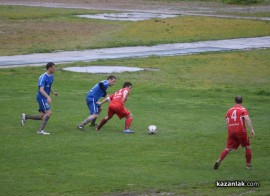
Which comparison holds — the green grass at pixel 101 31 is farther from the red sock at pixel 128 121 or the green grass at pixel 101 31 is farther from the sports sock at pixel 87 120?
the red sock at pixel 128 121

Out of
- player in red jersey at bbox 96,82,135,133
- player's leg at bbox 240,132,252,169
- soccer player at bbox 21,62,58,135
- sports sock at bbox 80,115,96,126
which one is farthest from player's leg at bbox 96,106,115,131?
player's leg at bbox 240,132,252,169

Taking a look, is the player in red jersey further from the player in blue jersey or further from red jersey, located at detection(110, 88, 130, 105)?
the player in blue jersey

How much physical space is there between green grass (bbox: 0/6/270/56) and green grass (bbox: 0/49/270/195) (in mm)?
11901

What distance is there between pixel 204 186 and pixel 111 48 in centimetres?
3185

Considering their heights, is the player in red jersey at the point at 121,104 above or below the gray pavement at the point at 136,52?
below

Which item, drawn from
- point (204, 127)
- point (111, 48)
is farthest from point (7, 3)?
point (204, 127)

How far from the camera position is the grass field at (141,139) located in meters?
18.2

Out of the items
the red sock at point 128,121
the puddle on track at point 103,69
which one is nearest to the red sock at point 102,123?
the red sock at point 128,121

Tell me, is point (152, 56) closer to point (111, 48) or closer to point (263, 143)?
point (111, 48)

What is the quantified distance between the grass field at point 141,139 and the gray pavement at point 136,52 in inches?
146

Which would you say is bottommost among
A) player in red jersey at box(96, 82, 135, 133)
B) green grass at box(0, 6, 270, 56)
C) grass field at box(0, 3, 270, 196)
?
grass field at box(0, 3, 270, 196)

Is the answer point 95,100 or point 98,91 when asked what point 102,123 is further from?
point 98,91

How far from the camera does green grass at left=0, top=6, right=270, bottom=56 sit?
2012 inches

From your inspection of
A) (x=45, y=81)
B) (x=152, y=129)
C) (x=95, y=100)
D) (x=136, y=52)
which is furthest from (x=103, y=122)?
(x=136, y=52)
